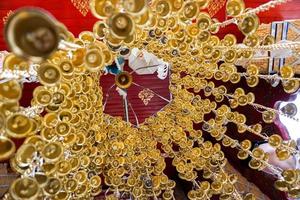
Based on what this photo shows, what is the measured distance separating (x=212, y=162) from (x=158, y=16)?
138cm

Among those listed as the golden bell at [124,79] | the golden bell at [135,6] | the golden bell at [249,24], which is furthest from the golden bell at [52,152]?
the golden bell at [124,79]

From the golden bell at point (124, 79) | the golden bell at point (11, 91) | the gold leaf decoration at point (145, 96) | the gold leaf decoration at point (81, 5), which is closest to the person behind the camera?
the golden bell at point (11, 91)

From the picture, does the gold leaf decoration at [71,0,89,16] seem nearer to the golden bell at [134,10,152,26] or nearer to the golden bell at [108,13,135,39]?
the golden bell at [134,10,152,26]

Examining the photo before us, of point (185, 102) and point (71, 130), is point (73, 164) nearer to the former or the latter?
point (71, 130)

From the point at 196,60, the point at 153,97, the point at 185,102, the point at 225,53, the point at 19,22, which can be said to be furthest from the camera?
the point at 153,97

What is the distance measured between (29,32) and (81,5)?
3896 millimetres

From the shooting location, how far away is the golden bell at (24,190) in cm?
108

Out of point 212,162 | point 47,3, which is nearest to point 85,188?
point 212,162

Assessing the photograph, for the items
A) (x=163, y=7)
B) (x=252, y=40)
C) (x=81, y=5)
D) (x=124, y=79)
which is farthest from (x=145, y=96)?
(x=163, y=7)

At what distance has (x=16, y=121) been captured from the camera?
1.09 metres

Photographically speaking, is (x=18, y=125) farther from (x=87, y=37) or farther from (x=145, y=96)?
(x=145, y=96)

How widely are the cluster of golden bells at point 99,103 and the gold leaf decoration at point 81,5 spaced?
7.31ft

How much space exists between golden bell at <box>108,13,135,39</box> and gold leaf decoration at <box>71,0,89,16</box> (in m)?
3.64

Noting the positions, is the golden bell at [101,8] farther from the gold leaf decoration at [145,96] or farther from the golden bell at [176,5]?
the gold leaf decoration at [145,96]
